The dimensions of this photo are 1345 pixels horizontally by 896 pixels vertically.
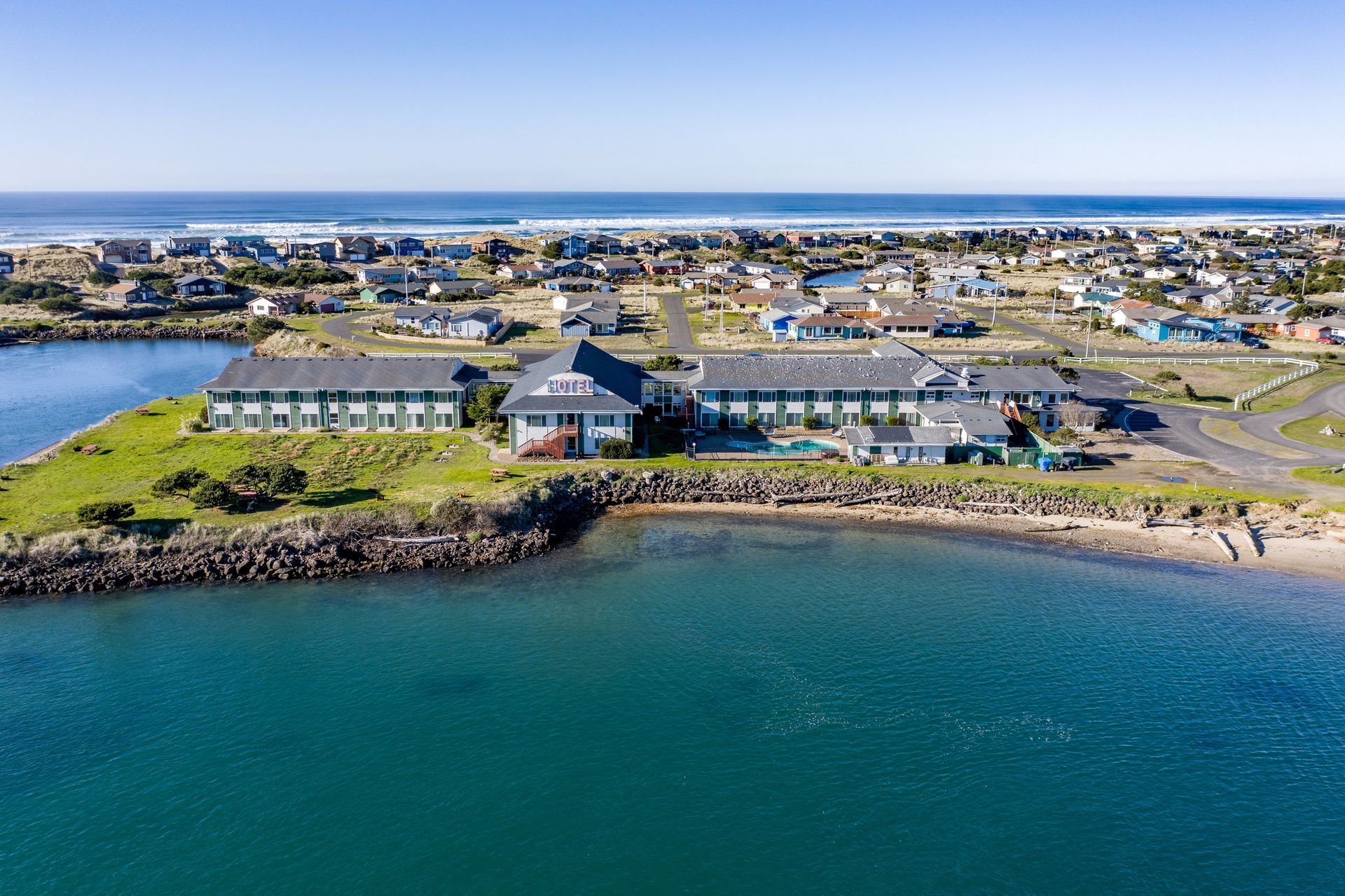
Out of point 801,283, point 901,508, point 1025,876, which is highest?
point 801,283

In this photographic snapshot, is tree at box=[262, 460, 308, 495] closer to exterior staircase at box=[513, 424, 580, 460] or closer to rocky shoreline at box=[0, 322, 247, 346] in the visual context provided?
exterior staircase at box=[513, 424, 580, 460]

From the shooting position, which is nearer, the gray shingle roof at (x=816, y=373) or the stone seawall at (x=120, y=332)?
the gray shingle roof at (x=816, y=373)

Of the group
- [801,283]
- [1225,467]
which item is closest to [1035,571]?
[1225,467]

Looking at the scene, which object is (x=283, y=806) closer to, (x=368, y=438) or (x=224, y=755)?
(x=224, y=755)

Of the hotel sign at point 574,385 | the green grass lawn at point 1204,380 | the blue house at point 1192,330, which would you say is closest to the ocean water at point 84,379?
the hotel sign at point 574,385

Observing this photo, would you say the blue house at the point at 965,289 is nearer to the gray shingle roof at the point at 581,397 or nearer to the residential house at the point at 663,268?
the residential house at the point at 663,268

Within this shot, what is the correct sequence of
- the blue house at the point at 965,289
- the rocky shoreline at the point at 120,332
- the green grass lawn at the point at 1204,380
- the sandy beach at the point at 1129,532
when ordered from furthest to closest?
the blue house at the point at 965,289 → the rocky shoreline at the point at 120,332 → the green grass lawn at the point at 1204,380 → the sandy beach at the point at 1129,532

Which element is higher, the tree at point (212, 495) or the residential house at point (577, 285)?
the residential house at point (577, 285)

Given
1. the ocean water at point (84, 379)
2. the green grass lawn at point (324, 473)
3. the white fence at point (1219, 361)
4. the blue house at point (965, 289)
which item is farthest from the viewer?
the blue house at point (965, 289)
